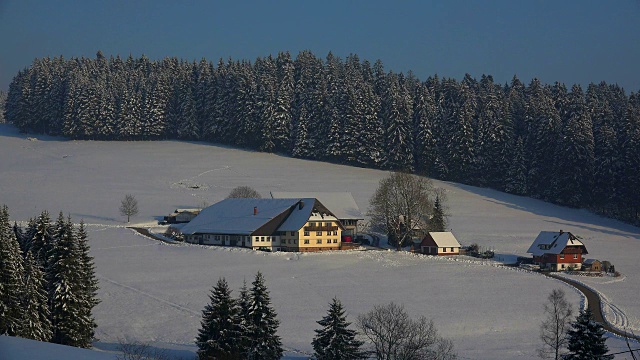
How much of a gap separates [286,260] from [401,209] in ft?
47.5

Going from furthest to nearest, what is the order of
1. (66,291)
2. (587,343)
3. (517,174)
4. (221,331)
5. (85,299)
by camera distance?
1. (517,174)
2. (85,299)
3. (66,291)
4. (221,331)
5. (587,343)

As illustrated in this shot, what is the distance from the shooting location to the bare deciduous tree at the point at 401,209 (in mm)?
67500

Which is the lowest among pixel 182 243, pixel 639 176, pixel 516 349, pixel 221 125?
pixel 516 349

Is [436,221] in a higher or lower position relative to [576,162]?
lower

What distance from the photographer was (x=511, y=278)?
53.1m

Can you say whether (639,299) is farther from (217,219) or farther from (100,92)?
(100,92)

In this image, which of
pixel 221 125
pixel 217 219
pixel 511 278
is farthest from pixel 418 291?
pixel 221 125

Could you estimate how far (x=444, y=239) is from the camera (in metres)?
64.0

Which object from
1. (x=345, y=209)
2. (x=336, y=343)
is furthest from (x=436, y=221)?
(x=336, y=343)

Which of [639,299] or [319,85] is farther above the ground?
[319,85]

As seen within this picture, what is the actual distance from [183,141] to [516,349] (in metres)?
84.1

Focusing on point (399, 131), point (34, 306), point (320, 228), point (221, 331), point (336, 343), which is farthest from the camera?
point (399, 131)

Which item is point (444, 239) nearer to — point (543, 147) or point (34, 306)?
point (543, 147)

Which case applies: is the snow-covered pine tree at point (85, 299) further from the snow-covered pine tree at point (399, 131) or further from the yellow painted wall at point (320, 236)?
the snow-covered pine tree at point (399, 131)
